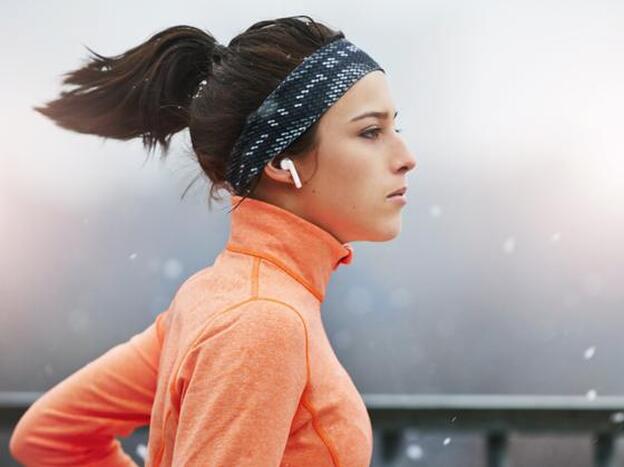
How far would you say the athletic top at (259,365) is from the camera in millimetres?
717

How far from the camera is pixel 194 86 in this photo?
98 centimetres

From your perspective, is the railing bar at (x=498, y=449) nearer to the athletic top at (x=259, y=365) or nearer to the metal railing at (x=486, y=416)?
the metal railing at (x=486, y=416)

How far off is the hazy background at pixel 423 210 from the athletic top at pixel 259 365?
81 cm

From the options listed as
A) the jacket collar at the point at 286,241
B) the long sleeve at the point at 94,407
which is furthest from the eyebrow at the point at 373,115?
the long sleeve at the point at 94,407

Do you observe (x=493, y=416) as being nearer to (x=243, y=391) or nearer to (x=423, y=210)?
(x=423, y=210)

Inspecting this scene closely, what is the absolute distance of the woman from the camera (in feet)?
2.39

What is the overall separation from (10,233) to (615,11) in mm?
1207

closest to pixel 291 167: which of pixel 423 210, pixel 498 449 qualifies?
pixel 423 210

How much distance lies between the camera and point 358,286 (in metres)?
1.74

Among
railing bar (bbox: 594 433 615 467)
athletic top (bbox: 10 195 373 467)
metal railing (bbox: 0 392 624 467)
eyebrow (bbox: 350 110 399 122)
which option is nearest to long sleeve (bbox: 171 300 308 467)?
athletic top (bbox: 10 195 373 467)

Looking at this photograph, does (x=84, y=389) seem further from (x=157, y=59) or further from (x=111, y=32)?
(x=111, y=32)

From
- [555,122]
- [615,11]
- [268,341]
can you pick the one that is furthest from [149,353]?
[615,11]

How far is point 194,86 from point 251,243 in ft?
0.73

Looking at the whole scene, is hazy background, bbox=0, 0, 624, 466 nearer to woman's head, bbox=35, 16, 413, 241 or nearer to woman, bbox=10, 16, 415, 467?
woman, bbox=10, 16, 415, 467
